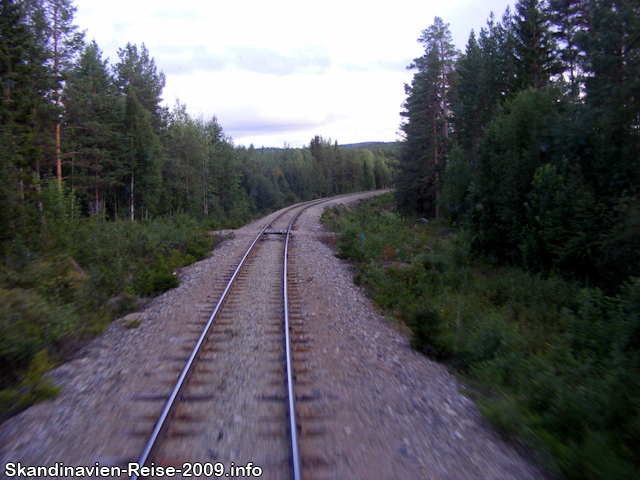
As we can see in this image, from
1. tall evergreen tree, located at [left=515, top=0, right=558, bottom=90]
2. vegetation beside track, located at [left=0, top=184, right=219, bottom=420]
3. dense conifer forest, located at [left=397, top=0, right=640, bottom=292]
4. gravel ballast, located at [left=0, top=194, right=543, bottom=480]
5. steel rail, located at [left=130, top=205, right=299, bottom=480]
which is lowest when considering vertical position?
gravel ballast, located at [left=0, top=194, right=543, bottom=480]

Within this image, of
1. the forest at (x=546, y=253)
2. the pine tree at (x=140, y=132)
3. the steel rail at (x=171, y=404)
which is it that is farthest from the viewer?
the pine tree at (x=140, y=132)

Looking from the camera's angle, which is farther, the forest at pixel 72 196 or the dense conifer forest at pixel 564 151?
the dense conifer forest at pixel 564 151

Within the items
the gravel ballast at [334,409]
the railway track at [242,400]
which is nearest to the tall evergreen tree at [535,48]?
the gravel ballast at [334,409]

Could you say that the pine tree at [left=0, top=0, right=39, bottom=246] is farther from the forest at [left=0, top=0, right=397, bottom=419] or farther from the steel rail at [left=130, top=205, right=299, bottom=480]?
the steel rail at [left=130, top=205, right=299, bottom=480]

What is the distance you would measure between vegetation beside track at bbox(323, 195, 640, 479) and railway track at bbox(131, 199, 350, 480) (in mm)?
2346

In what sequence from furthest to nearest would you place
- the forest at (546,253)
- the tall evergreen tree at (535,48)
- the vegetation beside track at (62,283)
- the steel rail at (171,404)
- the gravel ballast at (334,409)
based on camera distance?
the tall evergreen tree at (535,48) → the vegetation beside track at (62,283) → the forest at (546,253) → the gravel ballast at (334,409) → the steel rail at (171,404)

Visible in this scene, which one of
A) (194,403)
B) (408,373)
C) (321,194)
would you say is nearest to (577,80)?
(408,373)

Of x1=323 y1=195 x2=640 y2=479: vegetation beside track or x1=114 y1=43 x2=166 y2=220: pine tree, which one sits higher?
x1=114 y1=43 x2=166 y2=220: pine tree

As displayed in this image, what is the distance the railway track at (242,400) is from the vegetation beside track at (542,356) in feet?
7.70

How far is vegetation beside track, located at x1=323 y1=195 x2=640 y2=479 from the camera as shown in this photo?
385cm

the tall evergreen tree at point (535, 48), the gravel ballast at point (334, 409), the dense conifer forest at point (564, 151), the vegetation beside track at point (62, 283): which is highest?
the tall evergreen tree at point (535, 48)

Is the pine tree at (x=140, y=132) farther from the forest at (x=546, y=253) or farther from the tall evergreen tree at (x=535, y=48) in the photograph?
the tall evergreen tree at (x=535, y=48)

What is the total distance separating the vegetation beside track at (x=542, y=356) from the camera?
3846 mm

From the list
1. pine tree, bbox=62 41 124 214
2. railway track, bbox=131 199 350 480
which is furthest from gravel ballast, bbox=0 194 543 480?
pine tree, bbox=62 41 124 214
